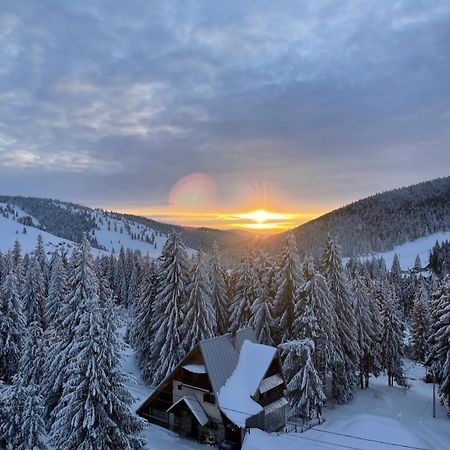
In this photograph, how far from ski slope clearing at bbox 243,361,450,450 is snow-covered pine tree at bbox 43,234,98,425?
1301 centimetres

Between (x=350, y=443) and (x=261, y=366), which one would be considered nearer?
(x=350, y=443)

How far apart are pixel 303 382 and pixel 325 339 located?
16.8 ft

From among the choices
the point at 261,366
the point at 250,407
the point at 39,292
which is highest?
the point at 39,292

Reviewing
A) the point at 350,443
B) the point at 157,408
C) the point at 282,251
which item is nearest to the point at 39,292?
the point at 157,408

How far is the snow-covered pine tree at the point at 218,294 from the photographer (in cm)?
5006

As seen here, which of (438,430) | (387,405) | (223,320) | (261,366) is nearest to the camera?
(261,366)

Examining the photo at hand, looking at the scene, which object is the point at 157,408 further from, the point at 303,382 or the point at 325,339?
the point at 325,339

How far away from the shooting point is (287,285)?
43.3 m

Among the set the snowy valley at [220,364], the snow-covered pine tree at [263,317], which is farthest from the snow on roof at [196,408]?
the snow-covered pine tree at [263,317]

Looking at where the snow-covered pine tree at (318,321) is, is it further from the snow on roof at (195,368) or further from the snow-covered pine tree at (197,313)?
the snow on roof at (195,368)

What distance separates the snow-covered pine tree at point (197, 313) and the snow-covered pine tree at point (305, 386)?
8.46 m

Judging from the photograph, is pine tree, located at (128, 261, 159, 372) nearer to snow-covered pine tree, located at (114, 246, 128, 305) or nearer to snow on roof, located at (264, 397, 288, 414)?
snow on roof, located at (264, 397, 288, 414)

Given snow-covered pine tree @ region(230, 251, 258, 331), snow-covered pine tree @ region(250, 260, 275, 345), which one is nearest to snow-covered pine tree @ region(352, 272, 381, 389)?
snow-covered pine tree @ region(250, 260, 275, 345)

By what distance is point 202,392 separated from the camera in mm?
32312
